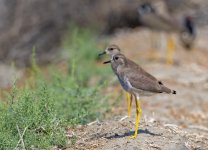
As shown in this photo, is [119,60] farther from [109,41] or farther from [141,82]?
[109,41]

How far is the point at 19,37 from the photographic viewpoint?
13273mm

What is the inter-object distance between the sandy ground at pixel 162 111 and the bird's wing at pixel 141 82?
40 centimetres

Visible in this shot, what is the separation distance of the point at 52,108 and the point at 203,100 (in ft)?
13.9

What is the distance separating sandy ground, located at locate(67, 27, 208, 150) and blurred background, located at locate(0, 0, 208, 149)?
0.02 metres

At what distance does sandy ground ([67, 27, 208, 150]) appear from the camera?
6.10m

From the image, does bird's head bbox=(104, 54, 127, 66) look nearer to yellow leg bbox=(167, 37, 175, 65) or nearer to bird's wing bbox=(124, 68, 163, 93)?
bird's wing bbox=(124, 68, 163, 93)

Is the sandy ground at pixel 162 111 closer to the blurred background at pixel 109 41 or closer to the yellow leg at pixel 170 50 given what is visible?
the blurred background at pixel 109 41

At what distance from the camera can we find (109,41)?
13109 mm

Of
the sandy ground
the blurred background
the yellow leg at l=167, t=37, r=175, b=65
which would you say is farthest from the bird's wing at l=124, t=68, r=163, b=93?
the yellow leg at l=167, t=37, r=175, b=65

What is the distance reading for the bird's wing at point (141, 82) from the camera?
20.7 feet

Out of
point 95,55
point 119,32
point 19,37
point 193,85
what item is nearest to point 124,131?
point 193,85

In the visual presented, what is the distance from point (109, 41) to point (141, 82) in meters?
6.80

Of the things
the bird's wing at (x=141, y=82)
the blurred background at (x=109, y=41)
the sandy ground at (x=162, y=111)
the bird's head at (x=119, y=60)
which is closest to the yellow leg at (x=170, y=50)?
the blurred background at (x=109, y=41)

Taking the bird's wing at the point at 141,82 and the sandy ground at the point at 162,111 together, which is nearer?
the sandy ground at the point at 162,111
